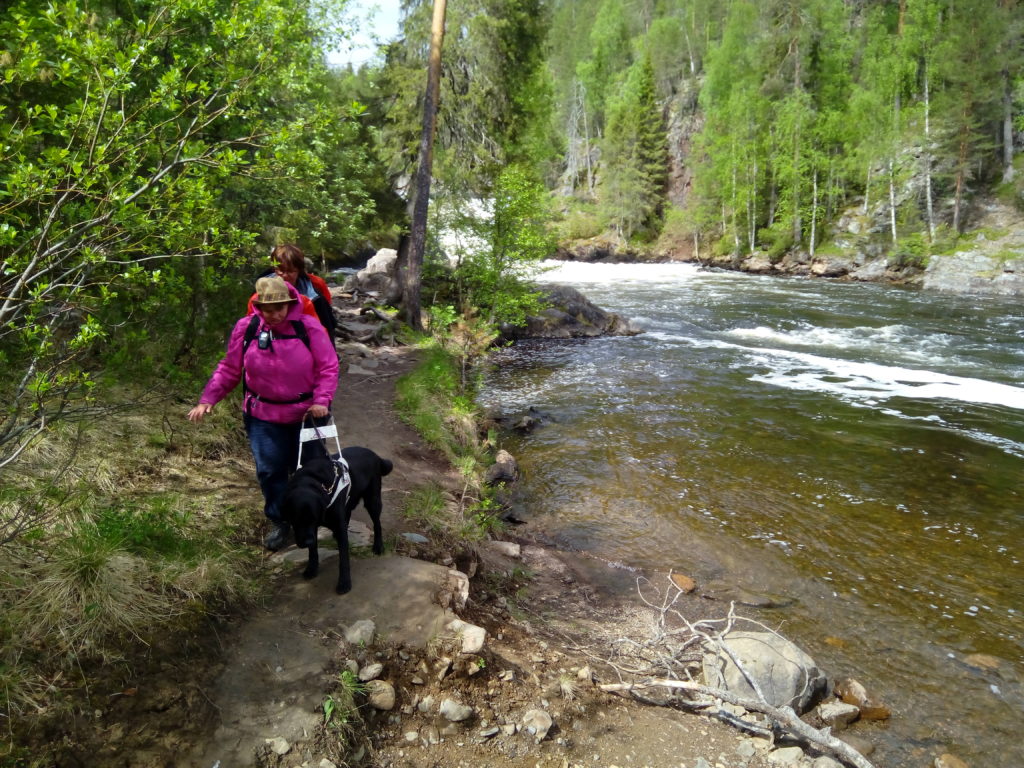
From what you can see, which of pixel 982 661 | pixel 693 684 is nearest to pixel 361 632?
pixel 693 684

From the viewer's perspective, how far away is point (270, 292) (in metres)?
3.75

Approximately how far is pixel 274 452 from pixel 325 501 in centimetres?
71

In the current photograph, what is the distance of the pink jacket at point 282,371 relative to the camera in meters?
3.94

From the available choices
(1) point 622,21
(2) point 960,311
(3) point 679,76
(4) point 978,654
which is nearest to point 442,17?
(4) point 978,654

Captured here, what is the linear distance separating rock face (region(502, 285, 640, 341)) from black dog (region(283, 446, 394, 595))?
13794 millimetres

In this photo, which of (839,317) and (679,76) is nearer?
(839,317)

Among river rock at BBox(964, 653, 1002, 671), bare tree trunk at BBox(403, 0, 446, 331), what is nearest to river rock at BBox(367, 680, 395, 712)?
river rock at BBox(964, 653, 1002, 671)

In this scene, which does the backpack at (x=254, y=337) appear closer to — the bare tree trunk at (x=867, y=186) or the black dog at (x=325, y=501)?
the black dog at (x=325, y=501)

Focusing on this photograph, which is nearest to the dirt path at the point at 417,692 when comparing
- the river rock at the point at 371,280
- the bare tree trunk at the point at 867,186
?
the river rock at the point at 371,280

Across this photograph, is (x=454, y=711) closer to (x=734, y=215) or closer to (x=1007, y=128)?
(x=1007, y=128)

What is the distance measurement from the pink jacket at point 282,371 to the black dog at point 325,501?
17.6 inches

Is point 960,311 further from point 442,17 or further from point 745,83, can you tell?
point 745,83

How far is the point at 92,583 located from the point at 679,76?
2763 inches

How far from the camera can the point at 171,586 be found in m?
3.43
